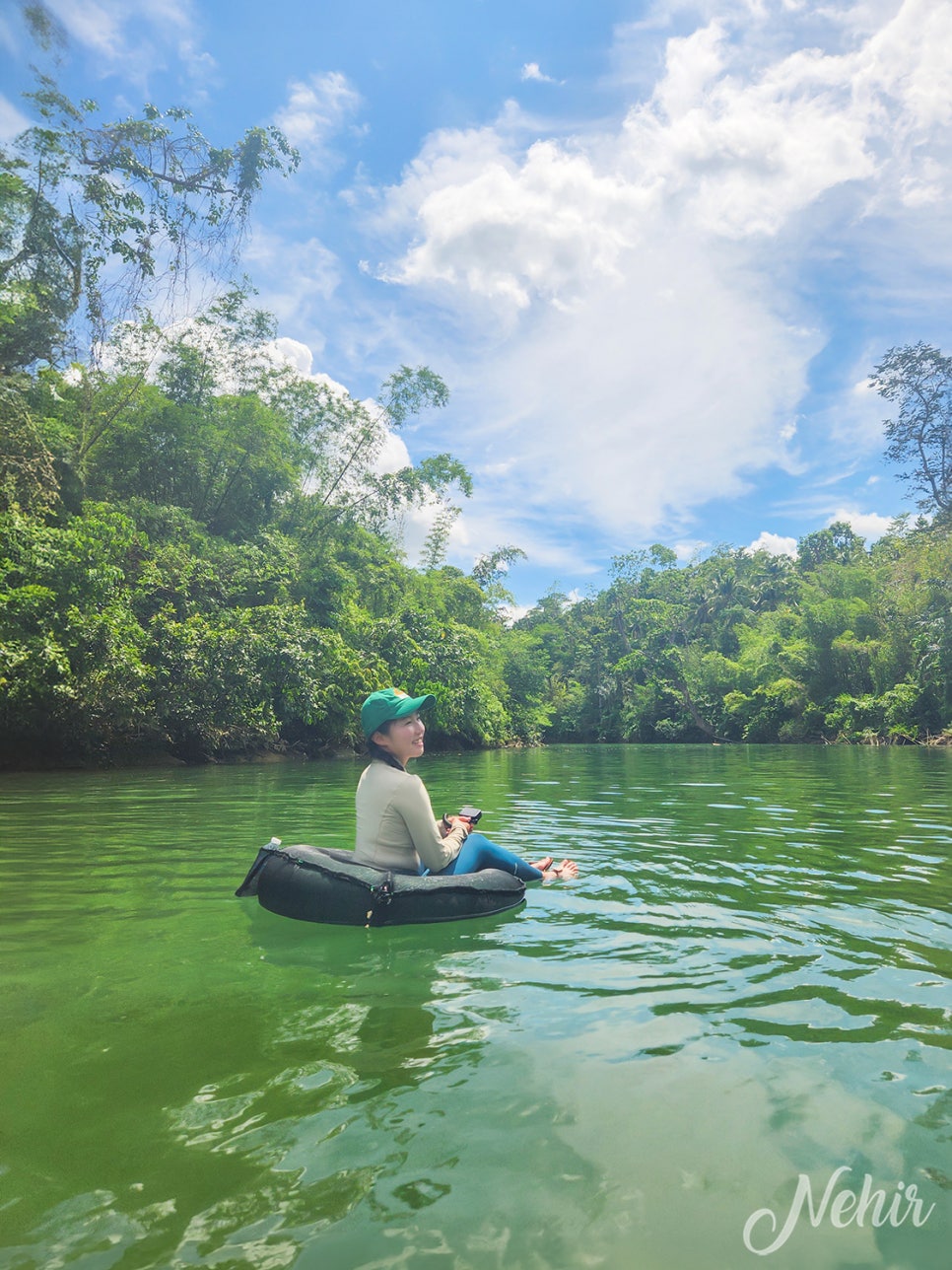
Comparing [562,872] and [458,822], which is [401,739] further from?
[562,872]

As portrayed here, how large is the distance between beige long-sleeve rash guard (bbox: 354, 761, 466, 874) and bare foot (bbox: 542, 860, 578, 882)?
1149 mm

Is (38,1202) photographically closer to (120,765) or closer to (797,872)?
(797,872)

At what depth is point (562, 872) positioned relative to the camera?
546 centimetres

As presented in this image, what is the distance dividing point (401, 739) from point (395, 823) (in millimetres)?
499

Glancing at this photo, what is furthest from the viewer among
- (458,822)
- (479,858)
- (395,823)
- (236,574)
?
(236,574)

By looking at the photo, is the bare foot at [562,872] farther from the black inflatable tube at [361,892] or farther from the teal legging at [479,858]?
the black inflatable tube at [361,892]

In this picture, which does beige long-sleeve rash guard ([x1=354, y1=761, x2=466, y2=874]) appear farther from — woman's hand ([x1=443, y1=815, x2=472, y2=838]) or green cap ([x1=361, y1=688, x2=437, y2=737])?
woman's hand ([x1=443, y1=815, x2=472, y2=838])

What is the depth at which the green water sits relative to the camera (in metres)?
1.69

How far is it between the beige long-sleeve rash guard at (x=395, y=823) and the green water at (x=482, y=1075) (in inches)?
15.9

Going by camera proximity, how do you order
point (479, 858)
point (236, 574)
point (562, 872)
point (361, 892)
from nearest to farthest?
1. point (361, 892)
2. point (479, 858)
3. point (562, 872)
4. point (236, 574)

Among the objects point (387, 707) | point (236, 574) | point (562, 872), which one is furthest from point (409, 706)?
point (236, 574)

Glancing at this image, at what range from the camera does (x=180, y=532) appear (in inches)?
882

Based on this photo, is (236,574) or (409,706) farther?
(236,574)

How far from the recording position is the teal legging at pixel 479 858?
475cm
